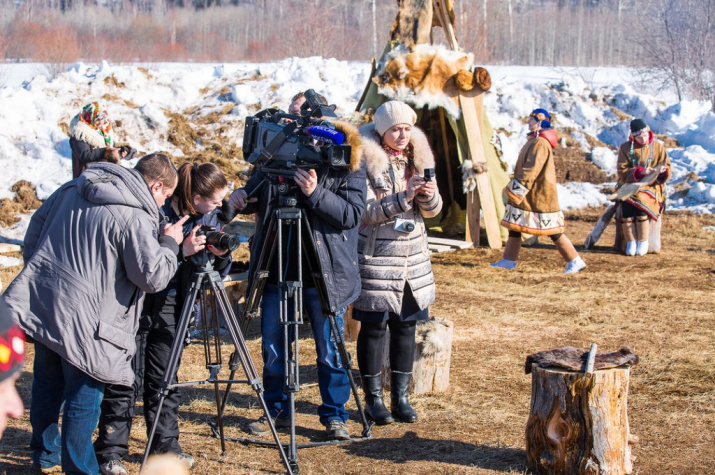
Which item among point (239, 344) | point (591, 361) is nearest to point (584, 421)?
point (591, 361)

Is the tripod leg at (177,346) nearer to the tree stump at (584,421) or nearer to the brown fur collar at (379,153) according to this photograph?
the brown fur collar at (379,153)

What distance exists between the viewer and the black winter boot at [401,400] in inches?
184

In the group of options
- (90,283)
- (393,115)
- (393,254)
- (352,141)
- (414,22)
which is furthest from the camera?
(414,22)

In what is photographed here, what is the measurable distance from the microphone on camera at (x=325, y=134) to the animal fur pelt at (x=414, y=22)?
6078 mm

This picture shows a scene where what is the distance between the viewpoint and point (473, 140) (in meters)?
9.95

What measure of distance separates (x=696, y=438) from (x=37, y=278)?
3.45 metres

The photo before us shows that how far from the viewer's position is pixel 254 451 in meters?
4.26

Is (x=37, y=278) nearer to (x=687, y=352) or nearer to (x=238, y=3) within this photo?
(x=687, y=352)

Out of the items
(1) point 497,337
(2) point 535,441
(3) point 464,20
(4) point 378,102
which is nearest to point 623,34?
(3) point 464,20

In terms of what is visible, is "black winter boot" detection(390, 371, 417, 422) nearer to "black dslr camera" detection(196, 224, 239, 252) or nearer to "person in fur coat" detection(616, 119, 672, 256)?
"black dslr camera" detection(196, 224, 239, 252)

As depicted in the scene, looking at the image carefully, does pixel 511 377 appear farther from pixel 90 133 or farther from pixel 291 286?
pixel 90 133

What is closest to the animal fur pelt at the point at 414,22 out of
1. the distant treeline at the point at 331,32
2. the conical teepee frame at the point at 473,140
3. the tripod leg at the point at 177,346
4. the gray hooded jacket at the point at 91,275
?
the conical teepee frame at the point at 473,140

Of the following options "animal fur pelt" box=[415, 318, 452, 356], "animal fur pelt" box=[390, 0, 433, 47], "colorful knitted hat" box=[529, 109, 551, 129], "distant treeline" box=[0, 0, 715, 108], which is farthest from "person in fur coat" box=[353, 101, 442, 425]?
"distant treeline" box=[0, 0, 715, 108]

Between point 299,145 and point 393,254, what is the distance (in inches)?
38.3
